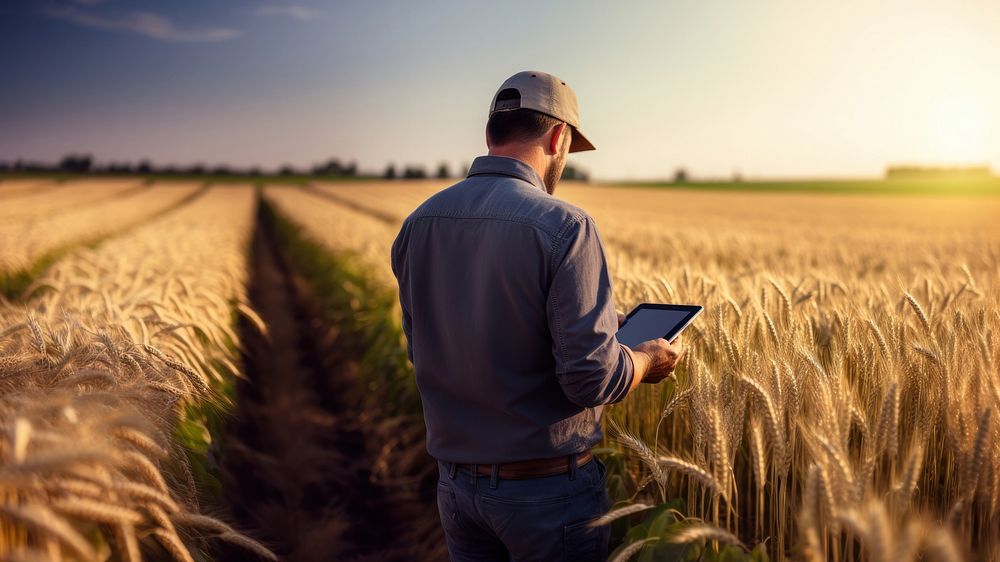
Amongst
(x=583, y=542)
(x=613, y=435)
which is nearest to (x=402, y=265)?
(x=583, y=542)

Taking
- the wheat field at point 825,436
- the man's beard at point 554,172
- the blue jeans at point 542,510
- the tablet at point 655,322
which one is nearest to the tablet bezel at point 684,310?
the tablet at point 655,322

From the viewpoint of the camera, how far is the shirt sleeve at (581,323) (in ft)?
5.64

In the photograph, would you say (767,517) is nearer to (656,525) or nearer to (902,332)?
(656,525)

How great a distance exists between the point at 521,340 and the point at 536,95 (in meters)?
0.68

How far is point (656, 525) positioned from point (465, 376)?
2.20 ft

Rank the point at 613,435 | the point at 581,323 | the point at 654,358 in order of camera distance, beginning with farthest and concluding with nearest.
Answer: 1. the point at 613,435
2. the point at 654,358
3. the point at 581,323

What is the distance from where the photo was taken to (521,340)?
6.01 ft

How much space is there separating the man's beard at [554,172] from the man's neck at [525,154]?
0.18 ft

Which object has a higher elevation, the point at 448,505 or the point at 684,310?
the point at 684,310

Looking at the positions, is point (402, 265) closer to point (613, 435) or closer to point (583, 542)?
point (583, 542)

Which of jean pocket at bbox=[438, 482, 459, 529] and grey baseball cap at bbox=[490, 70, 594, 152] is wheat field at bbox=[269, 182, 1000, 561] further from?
grey baseball cap at bbox=[490, 70, 594, 152]

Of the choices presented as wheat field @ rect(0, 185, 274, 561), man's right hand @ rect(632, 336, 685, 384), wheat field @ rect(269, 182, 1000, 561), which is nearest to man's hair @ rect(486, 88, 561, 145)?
man's right hand @ rect(632, 336, 685, 384)

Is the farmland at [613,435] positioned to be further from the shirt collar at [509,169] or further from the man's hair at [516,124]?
the man's hair at [516,124]

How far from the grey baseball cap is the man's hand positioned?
2.27ft
